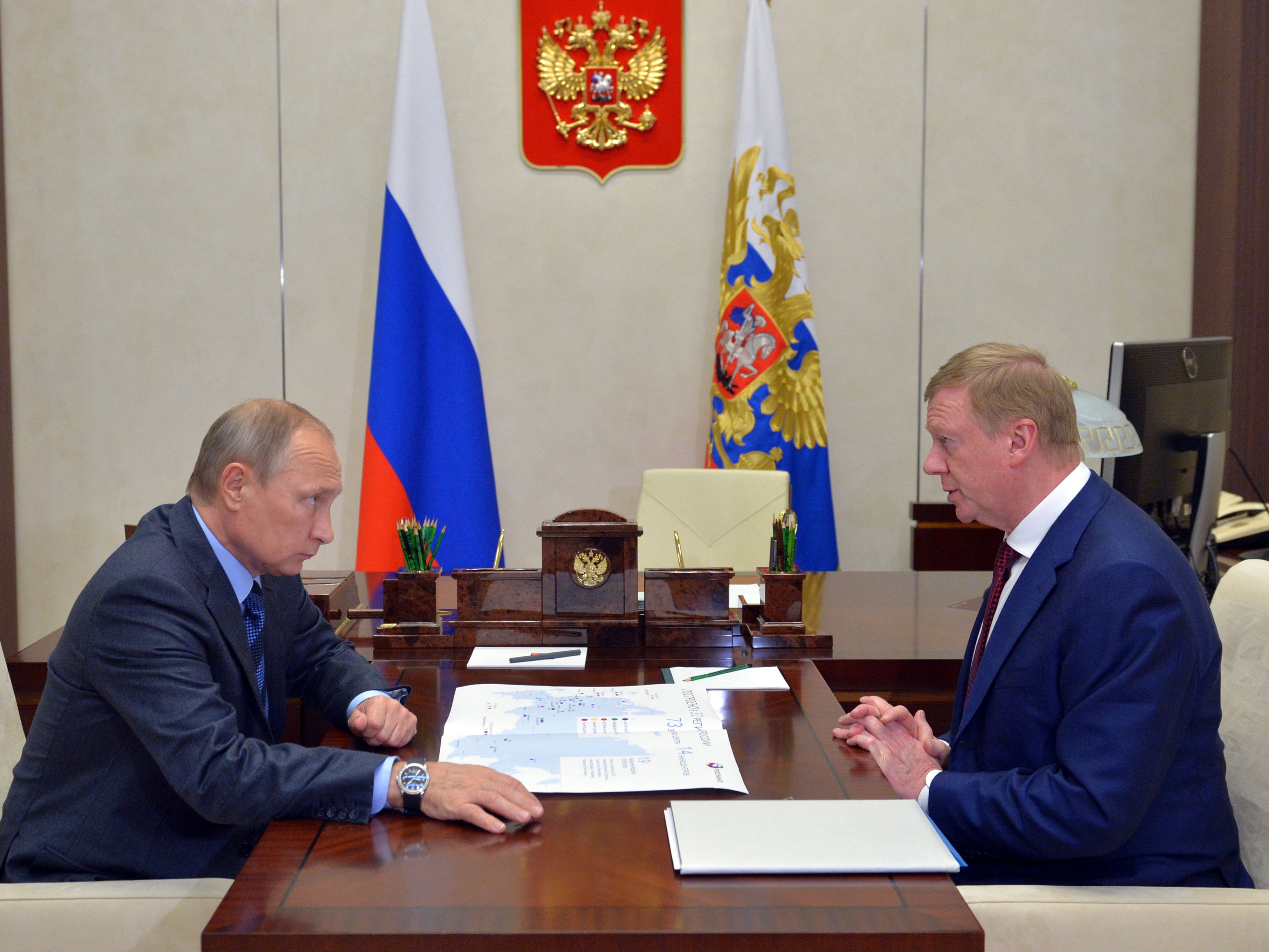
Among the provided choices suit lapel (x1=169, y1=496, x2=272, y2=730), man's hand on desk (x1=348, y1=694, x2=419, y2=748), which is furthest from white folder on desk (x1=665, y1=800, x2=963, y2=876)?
suit lapel (x1=169, y1=496, x2=272, y2=730)

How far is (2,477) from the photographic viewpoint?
445 cm

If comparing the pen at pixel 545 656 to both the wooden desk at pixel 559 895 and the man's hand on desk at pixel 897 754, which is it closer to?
the man's hand on desk at pixel 897 754

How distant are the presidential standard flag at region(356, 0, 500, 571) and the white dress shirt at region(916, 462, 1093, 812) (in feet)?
8.85

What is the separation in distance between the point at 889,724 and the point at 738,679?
314 mm

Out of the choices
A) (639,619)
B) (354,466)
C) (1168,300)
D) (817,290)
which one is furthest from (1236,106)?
(354,466)

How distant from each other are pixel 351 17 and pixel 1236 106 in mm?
3471

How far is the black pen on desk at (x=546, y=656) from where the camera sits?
206 centimetres

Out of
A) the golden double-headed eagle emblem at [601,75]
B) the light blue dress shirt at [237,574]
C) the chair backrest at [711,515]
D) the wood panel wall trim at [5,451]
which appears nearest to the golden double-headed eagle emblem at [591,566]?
the light blue dress shirt at [237,574]

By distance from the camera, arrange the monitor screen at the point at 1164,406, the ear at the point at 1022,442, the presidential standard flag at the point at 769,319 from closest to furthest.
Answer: the ear at the point at 1022,442, the monitor screen at the point at 1164,406, the presidential standard flag at the point at 769,319

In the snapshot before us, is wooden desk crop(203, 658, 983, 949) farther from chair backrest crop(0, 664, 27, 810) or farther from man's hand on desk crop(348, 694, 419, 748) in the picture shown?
chair backrest crop(0, 664, 27, 810)

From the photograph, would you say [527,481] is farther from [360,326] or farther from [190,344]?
[190,344]

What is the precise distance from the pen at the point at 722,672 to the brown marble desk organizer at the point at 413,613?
0.56 m

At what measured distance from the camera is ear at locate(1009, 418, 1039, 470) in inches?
63.5

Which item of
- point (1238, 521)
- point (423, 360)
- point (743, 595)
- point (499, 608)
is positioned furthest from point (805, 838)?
point (423, 360)
